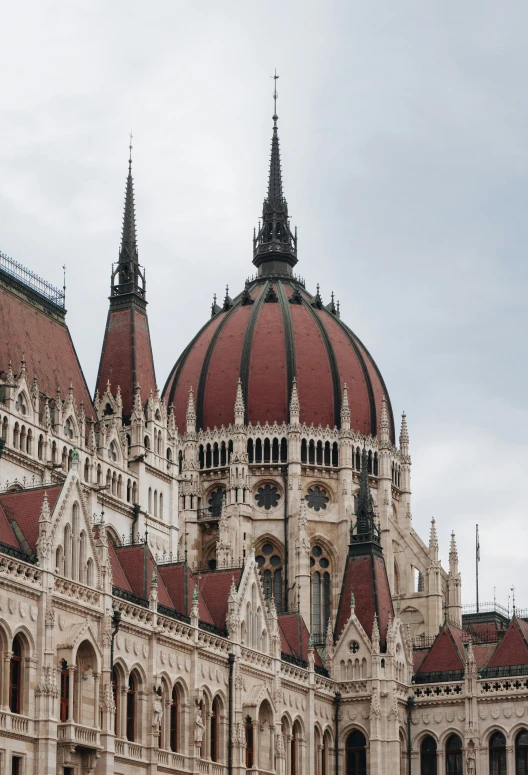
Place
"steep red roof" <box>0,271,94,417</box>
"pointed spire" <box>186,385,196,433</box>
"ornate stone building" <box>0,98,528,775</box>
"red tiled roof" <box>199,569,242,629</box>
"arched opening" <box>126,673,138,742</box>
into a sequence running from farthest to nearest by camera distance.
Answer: "pointed spire" <box>186,385,196,433</box> < "steep red roof" <box>0,271,94,417</box> < "red tiled roof" <box>199,569,242,629</box> < "arched opening" <box>126,673,138,742</box> < "ornate stone building" <box>0,98,528,775</box>

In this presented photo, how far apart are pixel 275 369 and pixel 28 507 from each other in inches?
1995

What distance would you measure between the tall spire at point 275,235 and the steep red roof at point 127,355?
103 feet

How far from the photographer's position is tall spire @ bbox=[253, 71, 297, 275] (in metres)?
117

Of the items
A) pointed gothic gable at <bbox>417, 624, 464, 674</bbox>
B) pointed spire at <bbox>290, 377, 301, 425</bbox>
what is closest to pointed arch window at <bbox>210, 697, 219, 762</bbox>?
pointed gothic gable at <bbox>417, 624, 464, 674</bbox>

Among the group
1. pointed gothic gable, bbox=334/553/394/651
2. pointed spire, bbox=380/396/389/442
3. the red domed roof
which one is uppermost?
the red domed roof

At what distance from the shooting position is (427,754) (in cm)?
8256

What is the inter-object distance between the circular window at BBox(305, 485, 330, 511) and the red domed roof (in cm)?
443

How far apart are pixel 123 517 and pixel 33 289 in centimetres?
1176

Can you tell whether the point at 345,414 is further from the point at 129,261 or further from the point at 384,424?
the point at 129,261

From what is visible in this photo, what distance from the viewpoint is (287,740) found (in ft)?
246

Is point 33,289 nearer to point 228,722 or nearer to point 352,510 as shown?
point 228,722

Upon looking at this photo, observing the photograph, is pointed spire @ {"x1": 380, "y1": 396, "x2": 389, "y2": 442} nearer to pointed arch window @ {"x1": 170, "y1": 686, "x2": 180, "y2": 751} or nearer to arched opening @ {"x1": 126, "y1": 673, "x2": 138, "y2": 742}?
pointed arch window @ {"x1": 170, "y1": 686, "x2": 180, "y2": 751}

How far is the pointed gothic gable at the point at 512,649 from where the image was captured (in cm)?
8144

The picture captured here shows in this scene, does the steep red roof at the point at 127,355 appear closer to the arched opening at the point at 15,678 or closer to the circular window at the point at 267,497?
the circular window at the point at 267,497
